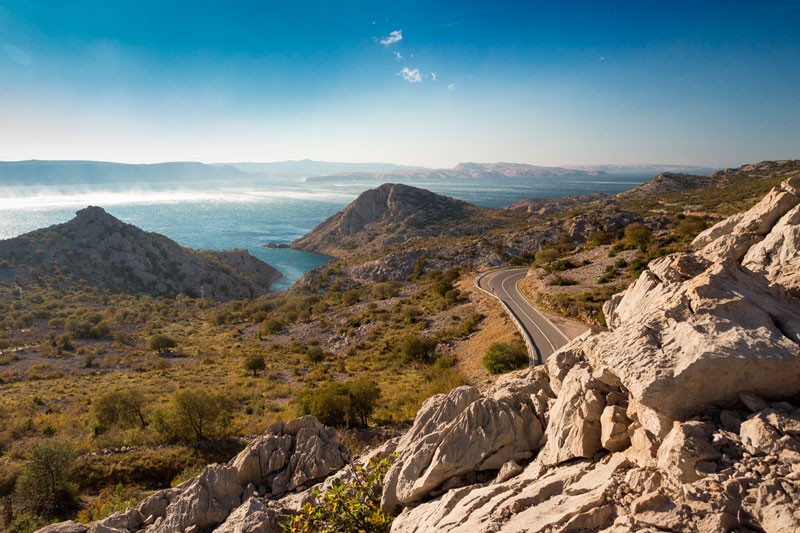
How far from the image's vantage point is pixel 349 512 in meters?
8.86

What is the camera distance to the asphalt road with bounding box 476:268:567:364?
25094mm

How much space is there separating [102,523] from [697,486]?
14416mm

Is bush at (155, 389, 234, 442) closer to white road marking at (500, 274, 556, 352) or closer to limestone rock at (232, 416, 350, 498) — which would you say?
limestone rock at (232, 416, 350, 498)

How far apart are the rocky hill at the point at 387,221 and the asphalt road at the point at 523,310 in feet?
174

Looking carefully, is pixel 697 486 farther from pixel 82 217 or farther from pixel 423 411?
pixel 82 217

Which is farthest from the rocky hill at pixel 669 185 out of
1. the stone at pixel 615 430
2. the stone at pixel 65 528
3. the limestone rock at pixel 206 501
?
the stone at pixel 65 528

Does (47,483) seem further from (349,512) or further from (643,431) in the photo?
(643,431)

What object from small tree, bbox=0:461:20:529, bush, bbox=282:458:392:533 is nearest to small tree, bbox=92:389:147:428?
small tree, bbox=0:461:20:529

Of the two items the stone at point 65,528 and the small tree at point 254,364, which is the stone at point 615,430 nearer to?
the stone at point 65,528

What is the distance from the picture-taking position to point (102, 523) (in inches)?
438

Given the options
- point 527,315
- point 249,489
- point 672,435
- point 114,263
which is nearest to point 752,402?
point 672,435

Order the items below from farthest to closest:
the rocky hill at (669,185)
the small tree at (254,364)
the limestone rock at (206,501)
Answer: the rocky hill at (669,185) → the small tree at (254,364) → the limestone rock at (206,501)

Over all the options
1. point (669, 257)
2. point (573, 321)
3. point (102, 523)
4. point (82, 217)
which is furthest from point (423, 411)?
point (82, 217)

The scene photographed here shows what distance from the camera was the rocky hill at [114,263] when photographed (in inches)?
2778
